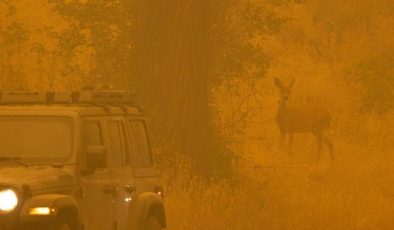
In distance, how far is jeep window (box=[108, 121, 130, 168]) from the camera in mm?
11016

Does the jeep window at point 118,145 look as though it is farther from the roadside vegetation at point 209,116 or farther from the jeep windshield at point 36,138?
the roadside vegetation at point 209,116

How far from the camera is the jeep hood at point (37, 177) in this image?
937 centimetres

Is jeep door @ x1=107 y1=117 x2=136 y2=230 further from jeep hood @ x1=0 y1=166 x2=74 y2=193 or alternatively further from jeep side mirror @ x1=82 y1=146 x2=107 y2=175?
jeep hood @ x1=0 y1=166 x2=74 y2=193

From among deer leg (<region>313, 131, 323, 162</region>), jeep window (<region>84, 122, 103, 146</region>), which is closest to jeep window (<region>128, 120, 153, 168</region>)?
jeep window (<region>84, 122, 103, 146</region>)

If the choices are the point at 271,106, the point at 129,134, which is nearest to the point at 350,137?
the point at 271,106

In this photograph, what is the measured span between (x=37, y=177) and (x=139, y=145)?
236cm

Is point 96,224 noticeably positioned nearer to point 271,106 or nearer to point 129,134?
point 129,134

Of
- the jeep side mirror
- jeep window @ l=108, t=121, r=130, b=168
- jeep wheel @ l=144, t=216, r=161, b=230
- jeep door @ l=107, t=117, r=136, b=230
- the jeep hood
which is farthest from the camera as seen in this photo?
jeep wheel @ l=144, t=216, r=161, b=230

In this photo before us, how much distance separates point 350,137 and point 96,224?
18214 mm

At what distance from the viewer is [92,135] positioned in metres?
10.7

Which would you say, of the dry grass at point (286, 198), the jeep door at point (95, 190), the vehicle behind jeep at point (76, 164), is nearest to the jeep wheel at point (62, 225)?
the vehicle behind jeep at point (76, 164)

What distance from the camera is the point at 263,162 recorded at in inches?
892

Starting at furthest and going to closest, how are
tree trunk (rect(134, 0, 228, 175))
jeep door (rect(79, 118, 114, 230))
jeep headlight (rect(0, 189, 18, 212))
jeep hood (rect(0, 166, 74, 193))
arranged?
1. tree trunk (rect(134, 0, 228, 175))
2. jeep door (rect(79, 118, 114, 230))
3. jeep hood (rect(0, 166, 74, 193))
4. jeep headlight (rect(0, 189, 18, 212))

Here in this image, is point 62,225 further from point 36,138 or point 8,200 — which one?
point 36,138
